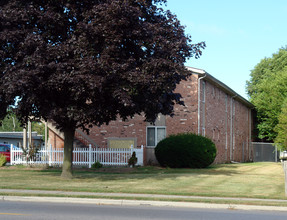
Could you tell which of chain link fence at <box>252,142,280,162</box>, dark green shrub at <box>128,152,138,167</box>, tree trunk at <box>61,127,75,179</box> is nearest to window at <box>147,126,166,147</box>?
dark green shrub at <box>128,152,138,167</box>

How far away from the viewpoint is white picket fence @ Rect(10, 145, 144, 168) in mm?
27672

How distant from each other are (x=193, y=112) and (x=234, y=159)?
1266 cm

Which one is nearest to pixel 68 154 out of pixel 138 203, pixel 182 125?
pixel 138 203

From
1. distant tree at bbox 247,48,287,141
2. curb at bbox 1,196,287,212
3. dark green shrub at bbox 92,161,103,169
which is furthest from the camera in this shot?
distant tree at bbox 247,48,287,141

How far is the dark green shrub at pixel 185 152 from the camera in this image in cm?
2630

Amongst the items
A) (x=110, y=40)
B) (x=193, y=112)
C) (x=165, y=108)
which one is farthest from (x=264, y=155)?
(x=110, y=40)

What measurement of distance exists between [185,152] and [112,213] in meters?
16.0

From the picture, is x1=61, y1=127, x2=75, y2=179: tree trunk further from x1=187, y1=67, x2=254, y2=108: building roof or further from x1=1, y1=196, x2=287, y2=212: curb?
x1=187, y1=67, x2=254, y2=108: building roof

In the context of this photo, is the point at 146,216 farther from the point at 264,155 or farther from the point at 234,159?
the point at 264,155

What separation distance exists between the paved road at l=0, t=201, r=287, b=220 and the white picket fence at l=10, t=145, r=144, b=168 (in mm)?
15377

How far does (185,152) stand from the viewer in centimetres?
2633

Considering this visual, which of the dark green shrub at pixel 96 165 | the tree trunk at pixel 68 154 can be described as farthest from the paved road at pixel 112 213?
the dark green shrub at pixel 96 165

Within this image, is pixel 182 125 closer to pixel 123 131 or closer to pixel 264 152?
pixel 123 131

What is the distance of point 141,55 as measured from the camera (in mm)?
18234
